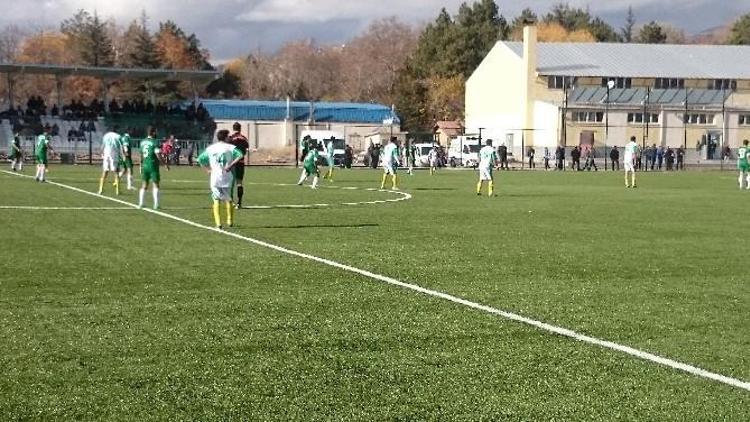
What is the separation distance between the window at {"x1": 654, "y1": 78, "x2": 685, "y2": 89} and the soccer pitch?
214 ft

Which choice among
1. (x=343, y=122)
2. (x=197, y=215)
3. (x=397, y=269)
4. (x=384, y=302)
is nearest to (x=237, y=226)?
(x=197, y=215)

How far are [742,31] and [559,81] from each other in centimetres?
4857

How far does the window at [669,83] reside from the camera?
8019 cm

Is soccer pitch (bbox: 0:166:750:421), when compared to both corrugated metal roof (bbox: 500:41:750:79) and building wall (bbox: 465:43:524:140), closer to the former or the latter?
building wall (bbox: 465:43:524:140)

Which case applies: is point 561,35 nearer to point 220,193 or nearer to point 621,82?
point 621,82

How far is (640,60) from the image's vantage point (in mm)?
82562

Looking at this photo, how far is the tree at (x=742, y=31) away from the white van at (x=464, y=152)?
202 feet

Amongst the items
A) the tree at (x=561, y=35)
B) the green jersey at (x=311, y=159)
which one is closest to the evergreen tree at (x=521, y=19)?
the tree at (x=561, y=35)

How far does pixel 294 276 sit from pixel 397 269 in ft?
4.75

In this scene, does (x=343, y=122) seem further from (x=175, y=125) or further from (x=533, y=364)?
(x=533, y=364)

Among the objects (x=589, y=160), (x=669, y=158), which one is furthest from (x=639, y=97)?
(x=589, y=160)

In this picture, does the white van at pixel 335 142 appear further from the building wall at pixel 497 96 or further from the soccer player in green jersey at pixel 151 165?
the soccer player in green jersey at pixel 151 165

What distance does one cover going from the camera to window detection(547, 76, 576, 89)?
3083 inches

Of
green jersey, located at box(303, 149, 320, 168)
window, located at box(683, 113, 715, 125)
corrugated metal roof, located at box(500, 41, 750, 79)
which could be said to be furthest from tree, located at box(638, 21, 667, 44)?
green jersey, located at box(303, 149, 320, 168)
